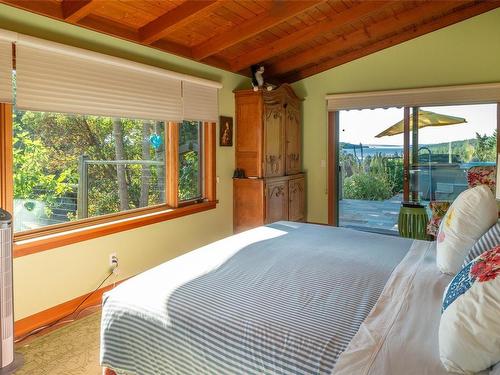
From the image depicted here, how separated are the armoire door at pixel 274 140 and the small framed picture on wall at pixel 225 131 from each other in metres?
0.44

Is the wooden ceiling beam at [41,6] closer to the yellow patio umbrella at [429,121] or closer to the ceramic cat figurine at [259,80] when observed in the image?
the ceramic cat figurine at [259,80]

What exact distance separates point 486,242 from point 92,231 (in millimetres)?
2690

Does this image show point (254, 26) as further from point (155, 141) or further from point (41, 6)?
point (41, 6)

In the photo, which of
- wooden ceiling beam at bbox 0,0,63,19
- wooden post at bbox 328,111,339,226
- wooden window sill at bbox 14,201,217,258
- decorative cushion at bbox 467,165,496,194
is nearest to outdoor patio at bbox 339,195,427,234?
wooden post at bbox 328,111,339,226

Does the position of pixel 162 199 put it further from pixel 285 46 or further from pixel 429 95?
pixel 429 95

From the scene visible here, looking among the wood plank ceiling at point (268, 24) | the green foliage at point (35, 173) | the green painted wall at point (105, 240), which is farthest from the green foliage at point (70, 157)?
the wood plank ceiling at point (268, 24)

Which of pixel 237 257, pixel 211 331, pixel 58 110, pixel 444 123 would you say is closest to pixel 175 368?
pixel 211 331

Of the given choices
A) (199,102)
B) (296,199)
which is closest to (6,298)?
(199,102)

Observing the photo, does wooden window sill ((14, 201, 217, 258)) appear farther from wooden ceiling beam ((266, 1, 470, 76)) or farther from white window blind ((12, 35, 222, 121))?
wooden ceiling beam ((266, 1, 470, 76))

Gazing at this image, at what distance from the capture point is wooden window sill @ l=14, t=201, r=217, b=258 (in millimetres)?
2521

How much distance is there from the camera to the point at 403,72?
4.76 meters

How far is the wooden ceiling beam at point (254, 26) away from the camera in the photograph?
3178 mm

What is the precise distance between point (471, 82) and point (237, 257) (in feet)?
13.2

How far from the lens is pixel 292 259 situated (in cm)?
200
